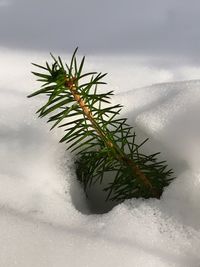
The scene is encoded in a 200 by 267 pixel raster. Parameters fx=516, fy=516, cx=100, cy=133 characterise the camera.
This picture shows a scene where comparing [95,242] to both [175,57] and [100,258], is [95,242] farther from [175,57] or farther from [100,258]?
[175,57]

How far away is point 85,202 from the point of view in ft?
3.96

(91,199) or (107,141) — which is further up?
(107,141)

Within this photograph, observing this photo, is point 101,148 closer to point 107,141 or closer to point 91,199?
point 107,141

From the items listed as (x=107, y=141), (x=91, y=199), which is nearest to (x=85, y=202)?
(x=91, y=199)

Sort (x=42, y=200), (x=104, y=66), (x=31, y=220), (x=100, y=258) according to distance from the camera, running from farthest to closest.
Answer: (x=104, y=66) → (x=42, y=200) → (x=31, y=220) → (x=100, y=258)

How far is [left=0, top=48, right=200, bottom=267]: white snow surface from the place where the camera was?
899mm

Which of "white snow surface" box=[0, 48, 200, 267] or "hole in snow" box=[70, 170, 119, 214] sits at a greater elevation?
"white snow surface" box=[0, 48, 200, 267]

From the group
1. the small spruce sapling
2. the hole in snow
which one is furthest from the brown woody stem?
the hole in snow

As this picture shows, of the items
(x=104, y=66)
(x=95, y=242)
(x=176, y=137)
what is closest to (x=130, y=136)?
(x=176, y=137)

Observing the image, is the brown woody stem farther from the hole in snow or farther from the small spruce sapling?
the hole in snow

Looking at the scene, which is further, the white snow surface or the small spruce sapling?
the small spruce sapling

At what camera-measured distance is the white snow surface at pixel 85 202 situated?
90 centimetres

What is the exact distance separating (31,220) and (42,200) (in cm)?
10

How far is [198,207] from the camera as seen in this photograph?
105 centimetres
